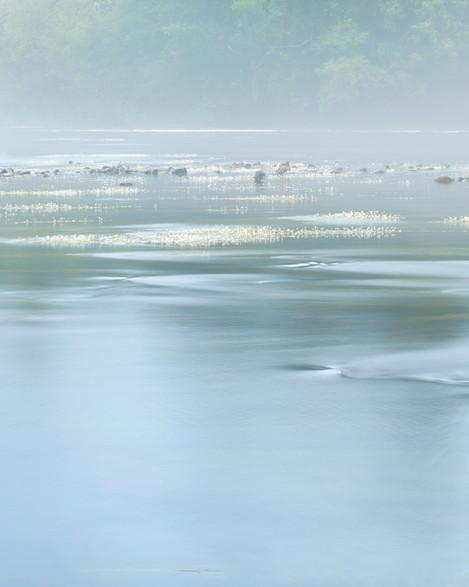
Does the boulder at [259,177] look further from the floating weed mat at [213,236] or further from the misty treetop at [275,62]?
the misty treetop at [275,62]

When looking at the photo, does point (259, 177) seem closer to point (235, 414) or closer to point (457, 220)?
point (457, 220)

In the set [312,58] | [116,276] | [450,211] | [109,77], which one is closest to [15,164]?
[450,211]

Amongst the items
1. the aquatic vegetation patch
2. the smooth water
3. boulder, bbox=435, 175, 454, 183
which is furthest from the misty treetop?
the smooth water

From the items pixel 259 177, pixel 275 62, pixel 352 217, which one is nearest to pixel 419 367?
pixel 352 217

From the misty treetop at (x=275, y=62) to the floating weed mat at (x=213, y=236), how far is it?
83.0 metres

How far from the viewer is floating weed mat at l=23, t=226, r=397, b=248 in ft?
58.4

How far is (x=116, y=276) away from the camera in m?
14.1

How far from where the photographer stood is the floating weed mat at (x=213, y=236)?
17797 mm

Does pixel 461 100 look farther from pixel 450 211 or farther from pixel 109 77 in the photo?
pixel 450 211

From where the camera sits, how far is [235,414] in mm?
7766

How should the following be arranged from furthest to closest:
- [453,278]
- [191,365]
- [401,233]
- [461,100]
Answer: [461,100]
[401,233]
[453,278]
[191,365]

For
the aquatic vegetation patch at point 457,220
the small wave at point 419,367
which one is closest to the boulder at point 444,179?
the aquatic vegetation patch at point 457,220

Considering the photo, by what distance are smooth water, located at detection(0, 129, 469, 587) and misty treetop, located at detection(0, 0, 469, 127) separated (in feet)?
290

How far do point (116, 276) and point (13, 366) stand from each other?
4.93m
